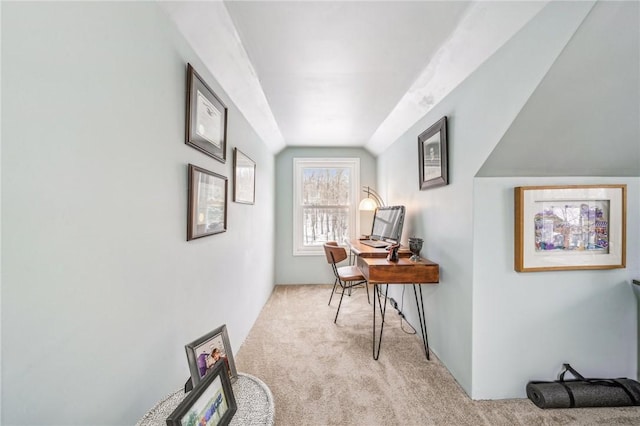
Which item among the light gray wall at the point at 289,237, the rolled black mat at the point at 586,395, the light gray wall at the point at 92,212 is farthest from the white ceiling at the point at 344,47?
the rolled black mat at the point at 586,395

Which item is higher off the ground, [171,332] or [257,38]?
[257,38]

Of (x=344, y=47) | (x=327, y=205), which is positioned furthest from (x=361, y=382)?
(x=327, y=205)

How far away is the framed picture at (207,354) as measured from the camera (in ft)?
3.42

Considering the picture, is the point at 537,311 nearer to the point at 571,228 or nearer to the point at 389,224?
Result: the point at 571,228

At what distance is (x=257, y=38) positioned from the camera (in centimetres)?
154

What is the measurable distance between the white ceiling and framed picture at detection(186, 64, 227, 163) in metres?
0.19

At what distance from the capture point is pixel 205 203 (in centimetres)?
157

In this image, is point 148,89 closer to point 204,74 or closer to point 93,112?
point 93,112

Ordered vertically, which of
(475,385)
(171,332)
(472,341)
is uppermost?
(171,332)

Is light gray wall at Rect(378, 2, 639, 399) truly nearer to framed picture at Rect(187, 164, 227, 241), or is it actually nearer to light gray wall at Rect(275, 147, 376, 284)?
framed picture at Rect(187, 164, 227, 241)

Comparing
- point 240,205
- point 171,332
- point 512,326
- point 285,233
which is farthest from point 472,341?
point 285,233

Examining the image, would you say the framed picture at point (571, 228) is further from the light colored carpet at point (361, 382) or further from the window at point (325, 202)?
the window at point (325, 202)

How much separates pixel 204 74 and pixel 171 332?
57.1 inches

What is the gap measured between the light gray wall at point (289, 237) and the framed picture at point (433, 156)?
203 centimetres
